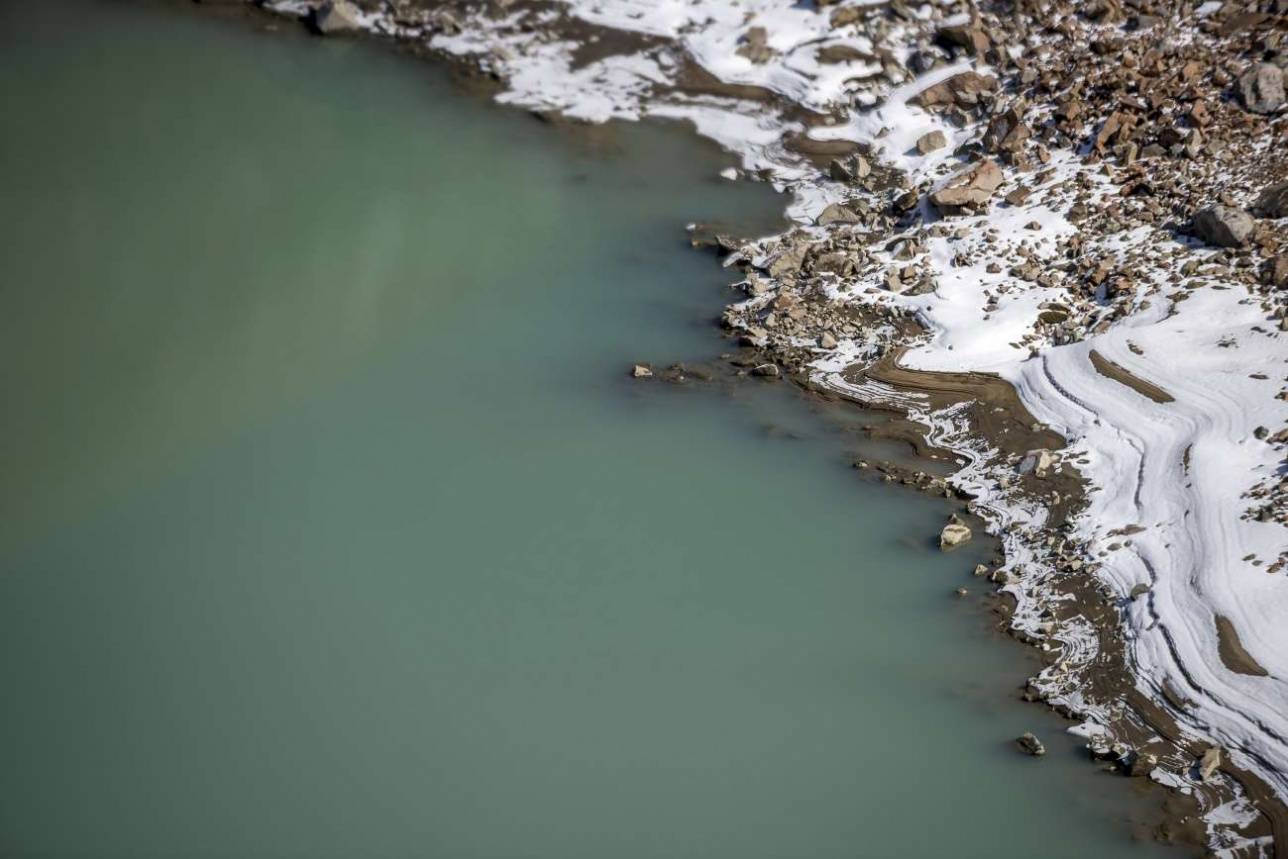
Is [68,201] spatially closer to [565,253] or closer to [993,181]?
[565,253]

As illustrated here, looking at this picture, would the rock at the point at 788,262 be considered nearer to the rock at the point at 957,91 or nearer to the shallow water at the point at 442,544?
the shallow water at the point at 442,544

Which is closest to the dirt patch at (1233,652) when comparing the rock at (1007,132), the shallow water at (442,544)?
the shallow water at (442,544)

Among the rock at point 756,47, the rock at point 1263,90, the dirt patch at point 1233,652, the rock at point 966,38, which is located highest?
the rock at point 1263,90

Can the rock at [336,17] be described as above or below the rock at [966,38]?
below

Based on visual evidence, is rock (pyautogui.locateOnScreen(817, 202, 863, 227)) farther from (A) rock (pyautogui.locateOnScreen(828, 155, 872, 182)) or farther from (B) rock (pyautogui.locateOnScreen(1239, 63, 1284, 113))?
(B) rock (pyautogui.locateOnScreen(1239, 63, 1284, 113))

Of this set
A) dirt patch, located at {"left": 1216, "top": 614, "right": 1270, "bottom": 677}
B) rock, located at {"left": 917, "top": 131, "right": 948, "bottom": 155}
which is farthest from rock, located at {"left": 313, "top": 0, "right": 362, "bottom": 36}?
dirt patch, located at {"left": 1216, "top": 614, "right": 1270, "bottom": 677}

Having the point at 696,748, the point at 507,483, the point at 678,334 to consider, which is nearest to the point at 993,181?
the point at 678,334

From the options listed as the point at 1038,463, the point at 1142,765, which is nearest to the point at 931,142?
the point at 1038,463
